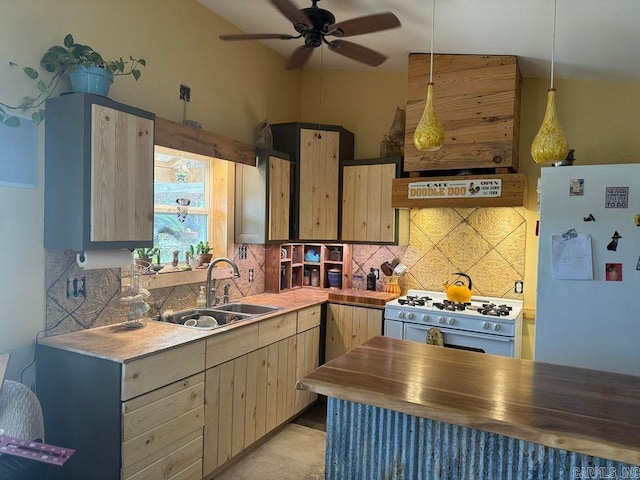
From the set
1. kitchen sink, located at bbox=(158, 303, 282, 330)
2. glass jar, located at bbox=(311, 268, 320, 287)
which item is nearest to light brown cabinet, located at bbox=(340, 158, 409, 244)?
glass jar, located at bbox=(311, 268, 320, 287)

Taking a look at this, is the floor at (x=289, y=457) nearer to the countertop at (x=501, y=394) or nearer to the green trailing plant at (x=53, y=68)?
the countertop at (x=501, y=394)

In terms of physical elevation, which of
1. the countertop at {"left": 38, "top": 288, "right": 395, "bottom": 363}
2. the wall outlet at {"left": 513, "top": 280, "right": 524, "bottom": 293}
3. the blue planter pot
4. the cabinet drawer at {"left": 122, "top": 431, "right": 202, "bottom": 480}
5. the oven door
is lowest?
the cabinet drawer at {"left": 122, "top": 431, "right": 202, "bottom": 480}

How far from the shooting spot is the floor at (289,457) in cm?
265

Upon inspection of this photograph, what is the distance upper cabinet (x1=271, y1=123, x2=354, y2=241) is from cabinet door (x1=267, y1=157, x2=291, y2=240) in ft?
0.34

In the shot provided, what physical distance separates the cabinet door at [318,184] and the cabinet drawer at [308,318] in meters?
0.67

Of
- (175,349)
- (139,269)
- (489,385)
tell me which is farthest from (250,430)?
(489,385)

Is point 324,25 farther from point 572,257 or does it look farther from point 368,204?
point 572,257

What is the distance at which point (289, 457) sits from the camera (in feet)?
9.39

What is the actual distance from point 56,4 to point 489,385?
276cm

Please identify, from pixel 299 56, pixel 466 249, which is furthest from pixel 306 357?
pixel 299 56

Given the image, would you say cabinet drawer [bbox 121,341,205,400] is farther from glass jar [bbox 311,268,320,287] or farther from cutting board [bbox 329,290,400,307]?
glass jar [bbox 311,268,320,287]

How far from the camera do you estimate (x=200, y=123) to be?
125 inches

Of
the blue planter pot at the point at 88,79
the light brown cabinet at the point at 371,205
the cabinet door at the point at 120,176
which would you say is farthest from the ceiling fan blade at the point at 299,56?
the light brown cabinet at the point at 371,205

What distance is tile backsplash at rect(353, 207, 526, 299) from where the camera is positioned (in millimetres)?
3537
